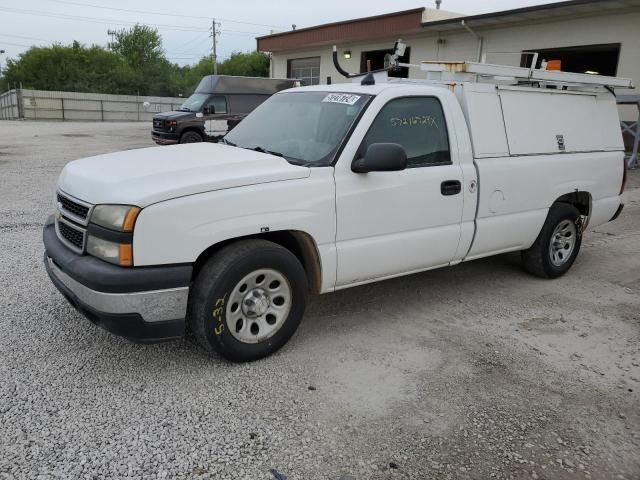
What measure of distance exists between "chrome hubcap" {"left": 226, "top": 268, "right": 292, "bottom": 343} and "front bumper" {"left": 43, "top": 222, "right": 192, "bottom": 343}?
36cm

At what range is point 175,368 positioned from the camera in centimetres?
355

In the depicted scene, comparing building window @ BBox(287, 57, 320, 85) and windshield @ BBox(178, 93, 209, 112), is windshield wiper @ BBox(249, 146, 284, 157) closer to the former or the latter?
windshield @ BBox(178, 93, 209, 112)

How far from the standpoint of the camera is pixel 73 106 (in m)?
38.0

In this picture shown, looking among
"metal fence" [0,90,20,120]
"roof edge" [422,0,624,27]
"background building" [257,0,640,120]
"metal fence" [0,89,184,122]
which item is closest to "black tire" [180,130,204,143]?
"background building" [257,0,640,120]

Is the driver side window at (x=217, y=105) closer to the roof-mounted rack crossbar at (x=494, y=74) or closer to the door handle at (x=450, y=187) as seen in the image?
the roof-mounted rack crossbar at (x=494, y=74)

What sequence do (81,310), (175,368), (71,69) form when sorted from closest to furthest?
(81,310)
(175,368)
(71,69)

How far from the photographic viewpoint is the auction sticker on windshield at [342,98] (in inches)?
163

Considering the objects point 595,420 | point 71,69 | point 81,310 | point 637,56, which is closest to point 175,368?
point 81,310

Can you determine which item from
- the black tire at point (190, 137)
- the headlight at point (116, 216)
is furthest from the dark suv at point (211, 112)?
the headlight at point (116, 216)

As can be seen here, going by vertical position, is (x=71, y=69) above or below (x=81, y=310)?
above

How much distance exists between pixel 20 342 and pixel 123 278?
51.3 inches

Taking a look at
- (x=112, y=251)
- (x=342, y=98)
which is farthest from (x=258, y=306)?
(x=342, y=98)

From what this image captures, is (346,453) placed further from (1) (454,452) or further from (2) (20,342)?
(2) (20,342)

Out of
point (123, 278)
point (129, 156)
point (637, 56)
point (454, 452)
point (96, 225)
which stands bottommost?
point (454, 452)
